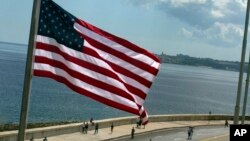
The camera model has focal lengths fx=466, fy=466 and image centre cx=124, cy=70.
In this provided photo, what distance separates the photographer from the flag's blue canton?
987 centimetres

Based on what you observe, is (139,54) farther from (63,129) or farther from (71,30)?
(63,129)

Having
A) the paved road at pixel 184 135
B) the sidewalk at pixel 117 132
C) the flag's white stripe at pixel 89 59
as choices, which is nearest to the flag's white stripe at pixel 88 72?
the flag's white stripe at pixel 89 59

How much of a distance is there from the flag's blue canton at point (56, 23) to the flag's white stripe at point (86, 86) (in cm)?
63

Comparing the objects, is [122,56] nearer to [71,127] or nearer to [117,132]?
[71,127]

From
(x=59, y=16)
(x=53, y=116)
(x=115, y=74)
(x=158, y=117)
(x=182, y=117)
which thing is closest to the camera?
(x=59, y=16)

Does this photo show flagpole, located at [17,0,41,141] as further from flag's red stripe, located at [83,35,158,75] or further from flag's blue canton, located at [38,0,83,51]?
flag's red stripe, located at [83,35,158,75]

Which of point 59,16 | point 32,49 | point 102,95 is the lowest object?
point 102,95

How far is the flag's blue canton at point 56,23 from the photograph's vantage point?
987cm

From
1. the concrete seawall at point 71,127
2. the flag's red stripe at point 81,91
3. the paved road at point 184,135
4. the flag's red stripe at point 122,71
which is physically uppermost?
the flag's red stripe at point 122,71

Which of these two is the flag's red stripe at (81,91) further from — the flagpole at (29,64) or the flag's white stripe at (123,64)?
the flagpole at (29,64)

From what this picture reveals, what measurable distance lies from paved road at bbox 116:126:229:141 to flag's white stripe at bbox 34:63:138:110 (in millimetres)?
33103

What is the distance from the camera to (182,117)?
199 feet

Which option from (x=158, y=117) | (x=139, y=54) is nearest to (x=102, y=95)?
(x=139, y=54)

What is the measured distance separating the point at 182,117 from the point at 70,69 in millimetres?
51597
